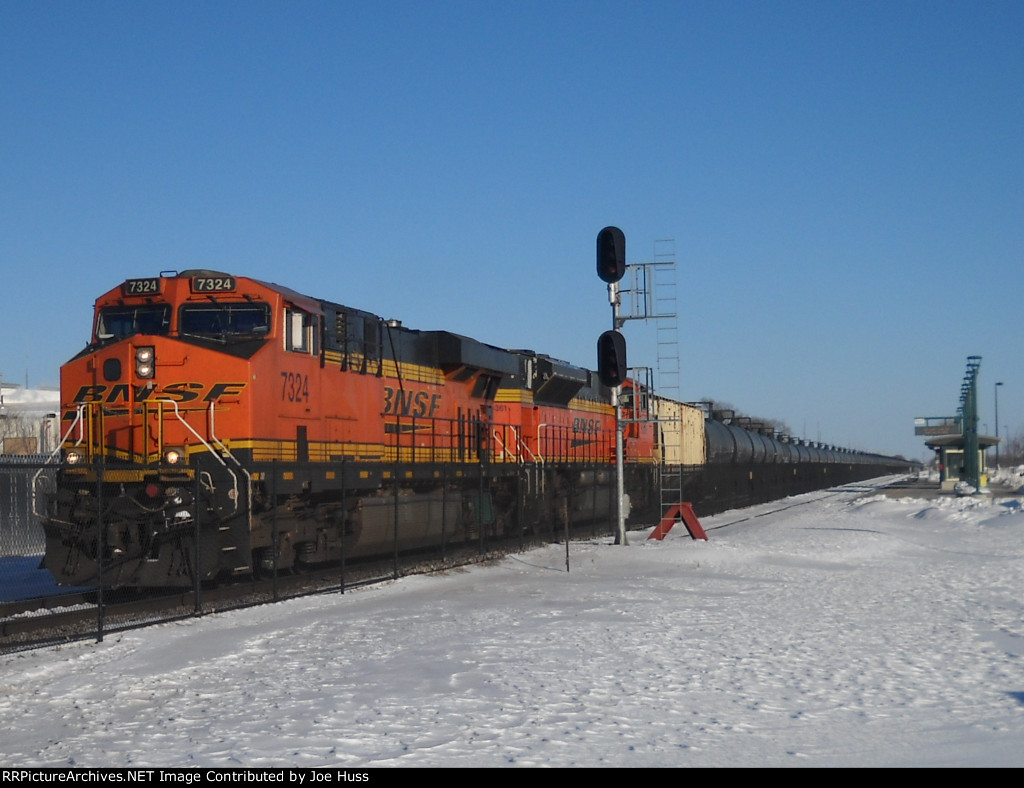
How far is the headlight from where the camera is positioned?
14656 mm

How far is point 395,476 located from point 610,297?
6.71 meters

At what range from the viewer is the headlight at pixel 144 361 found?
14.7m

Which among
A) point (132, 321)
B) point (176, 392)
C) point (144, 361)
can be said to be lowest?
point (176, 392)

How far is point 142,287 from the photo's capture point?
15438 millimetres

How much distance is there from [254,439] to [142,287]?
9.25 feet

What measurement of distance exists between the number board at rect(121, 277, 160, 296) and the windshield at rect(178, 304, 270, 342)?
509 mm

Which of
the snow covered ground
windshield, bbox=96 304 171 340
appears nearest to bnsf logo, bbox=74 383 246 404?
windshield, bbox=96 304 171 340

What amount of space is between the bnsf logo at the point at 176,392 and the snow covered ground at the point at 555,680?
2936 millimetres

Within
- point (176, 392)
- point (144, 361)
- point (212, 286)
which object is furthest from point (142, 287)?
point (176, 392)

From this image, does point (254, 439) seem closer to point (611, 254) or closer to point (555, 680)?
point (555, 680)

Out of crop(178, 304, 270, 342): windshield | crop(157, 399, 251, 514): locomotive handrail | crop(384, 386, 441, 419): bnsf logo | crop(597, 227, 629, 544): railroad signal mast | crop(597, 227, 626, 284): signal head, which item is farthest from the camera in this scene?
crop(597, 227, 626, 284): signal head

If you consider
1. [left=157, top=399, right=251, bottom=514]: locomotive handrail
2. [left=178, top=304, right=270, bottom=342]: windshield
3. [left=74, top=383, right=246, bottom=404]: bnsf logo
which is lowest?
[left=157, top=399, right=251, bottom=514]: locomotive handrail

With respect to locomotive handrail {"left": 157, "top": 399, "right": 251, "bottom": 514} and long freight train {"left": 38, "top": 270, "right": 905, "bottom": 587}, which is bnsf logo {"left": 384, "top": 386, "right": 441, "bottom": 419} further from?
locomotive handrail {"left": 157, "top": 399, "right": 251, "bottom": 514}
